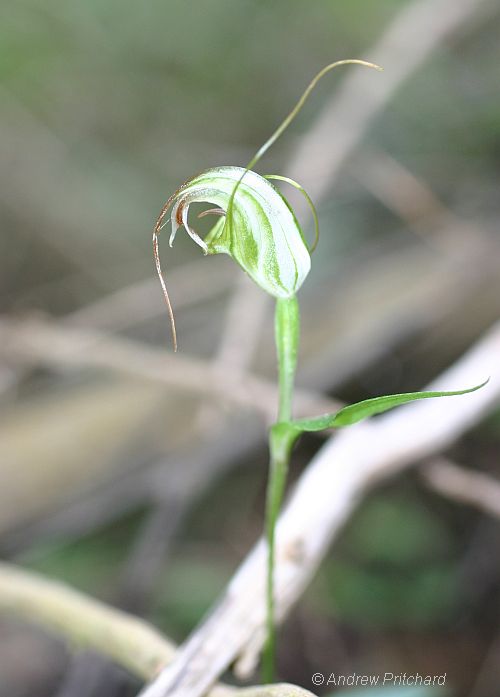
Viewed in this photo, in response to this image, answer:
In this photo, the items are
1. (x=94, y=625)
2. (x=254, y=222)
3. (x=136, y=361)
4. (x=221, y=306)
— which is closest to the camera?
(x=254, y=222)

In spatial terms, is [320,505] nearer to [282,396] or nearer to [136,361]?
[282,396]

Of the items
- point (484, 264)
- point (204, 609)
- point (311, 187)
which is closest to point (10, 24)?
point (311, 187)

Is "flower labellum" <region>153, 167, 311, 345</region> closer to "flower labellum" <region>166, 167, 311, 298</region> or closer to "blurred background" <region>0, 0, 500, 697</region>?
"flower labellum" <region>166, 167, 311, 298</region>

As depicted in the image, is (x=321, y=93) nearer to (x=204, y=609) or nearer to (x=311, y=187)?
(x=311, y=187)

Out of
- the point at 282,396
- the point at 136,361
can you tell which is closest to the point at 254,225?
the point at 282,396

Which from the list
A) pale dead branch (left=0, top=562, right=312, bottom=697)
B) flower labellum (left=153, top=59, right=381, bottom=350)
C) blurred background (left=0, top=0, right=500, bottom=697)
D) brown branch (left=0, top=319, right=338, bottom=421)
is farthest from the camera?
blurred background (left=0, top=0, right=500, bottom=697)

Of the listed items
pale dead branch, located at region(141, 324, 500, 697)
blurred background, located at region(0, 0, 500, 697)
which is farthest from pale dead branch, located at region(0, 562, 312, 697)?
blurred background, located at region(0, 0, 500, 697)

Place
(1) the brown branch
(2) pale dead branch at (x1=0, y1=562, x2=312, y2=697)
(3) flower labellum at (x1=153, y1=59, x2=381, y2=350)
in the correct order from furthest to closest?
(1) the brown branch, (2) pale dead branch at (x1=0, y1=562, x2=312, y2=697), (3) flower labellum at (x1=153, y1=59, x2=381, y2=350)

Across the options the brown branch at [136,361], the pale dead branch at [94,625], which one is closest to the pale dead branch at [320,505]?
the pale dead branch at [94,625]

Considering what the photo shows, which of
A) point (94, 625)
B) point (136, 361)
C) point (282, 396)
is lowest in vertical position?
point (136, 361)
